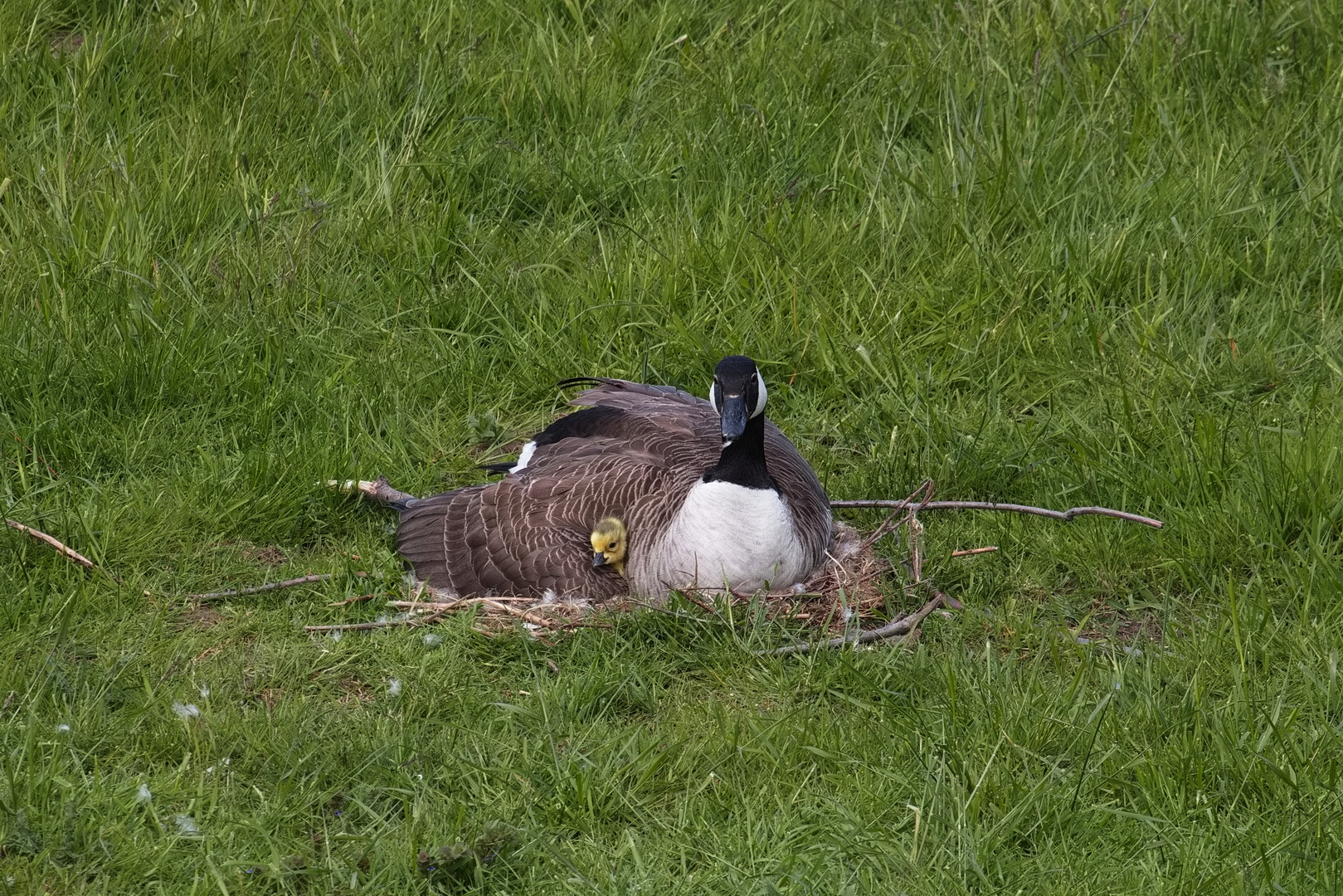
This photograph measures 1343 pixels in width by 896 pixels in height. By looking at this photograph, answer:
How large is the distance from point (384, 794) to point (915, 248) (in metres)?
3.30

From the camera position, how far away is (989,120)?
252 inches

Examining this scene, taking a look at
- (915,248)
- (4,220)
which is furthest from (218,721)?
(915,248)

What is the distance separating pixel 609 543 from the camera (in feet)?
15.5

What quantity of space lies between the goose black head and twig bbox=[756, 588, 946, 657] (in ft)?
2.24

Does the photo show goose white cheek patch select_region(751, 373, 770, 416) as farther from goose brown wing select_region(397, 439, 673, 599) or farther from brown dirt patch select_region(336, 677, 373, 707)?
brown dirt patch select_region(336, 677, 373, 707)

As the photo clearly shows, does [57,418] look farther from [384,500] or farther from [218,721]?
[218,721]

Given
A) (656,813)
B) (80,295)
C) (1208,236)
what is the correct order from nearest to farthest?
(656,813) < (80,295) < (1208,236)

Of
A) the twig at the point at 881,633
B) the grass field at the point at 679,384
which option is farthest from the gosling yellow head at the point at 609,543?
the twig at the point at 881,633

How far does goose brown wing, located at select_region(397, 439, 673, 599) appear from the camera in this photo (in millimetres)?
4797

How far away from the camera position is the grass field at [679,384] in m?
3.68

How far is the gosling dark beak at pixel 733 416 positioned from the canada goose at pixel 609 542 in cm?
52

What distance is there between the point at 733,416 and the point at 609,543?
619 mm

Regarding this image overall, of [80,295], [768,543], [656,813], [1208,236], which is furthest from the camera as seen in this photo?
[1208,236]

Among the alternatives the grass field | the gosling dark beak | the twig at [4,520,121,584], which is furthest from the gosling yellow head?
the twig at [4,520,121,584]
